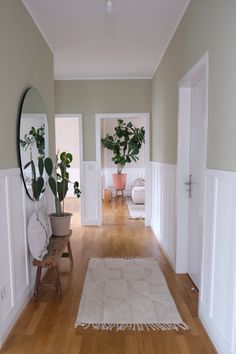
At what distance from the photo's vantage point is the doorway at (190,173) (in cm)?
250

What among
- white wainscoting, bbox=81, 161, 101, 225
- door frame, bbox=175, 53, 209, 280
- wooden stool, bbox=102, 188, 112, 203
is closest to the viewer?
door frame, bbox=175, 53, 209, 280

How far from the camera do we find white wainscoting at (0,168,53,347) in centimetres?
183

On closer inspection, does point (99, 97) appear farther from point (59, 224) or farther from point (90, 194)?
point (59, 224)

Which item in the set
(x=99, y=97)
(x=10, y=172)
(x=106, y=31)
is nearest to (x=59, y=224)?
(x=10, y=172)

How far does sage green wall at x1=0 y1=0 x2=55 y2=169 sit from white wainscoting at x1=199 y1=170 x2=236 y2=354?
1481 mm

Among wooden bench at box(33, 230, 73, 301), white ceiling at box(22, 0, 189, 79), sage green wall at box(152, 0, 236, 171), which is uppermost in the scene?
white ceiling at box(22, 0, 189, 79)

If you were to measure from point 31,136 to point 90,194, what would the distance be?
2467mm

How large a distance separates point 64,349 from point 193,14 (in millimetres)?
2726

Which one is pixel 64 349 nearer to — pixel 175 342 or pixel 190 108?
pixel 175 342

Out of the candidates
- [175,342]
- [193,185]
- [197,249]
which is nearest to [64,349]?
[175,342]

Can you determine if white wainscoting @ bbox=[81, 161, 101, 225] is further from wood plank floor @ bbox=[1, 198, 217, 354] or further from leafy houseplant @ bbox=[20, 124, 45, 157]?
leafy houseplant @ bbox=[20, 124, 45, 157]

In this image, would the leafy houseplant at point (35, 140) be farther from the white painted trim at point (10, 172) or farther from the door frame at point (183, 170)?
the door frame at point (183, 170)

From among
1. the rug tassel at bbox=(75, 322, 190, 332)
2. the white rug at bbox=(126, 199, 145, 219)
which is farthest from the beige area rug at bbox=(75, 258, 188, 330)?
the white rug at bbox=(126, 199, 145, 219)

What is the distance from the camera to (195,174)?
2.57 meters
